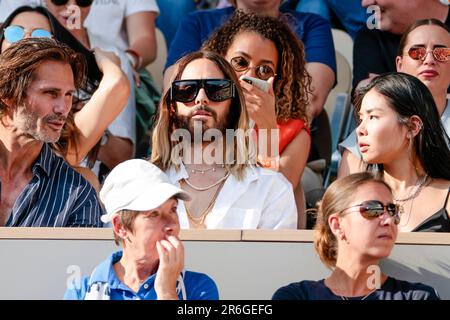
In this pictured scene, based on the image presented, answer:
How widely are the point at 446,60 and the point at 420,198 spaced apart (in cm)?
81

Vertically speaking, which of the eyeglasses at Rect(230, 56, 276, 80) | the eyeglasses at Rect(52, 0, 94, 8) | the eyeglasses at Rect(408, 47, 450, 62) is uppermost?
the eyeglasses at Rect(52, 0, 94, 8)

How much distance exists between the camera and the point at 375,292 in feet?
13.9

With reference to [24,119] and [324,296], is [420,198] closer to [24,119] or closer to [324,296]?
[324,296]

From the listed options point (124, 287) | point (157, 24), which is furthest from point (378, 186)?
point (157, 24)

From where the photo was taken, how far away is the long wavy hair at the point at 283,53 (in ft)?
18.1

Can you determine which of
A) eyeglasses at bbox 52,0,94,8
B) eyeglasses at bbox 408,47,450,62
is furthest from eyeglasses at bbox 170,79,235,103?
eyeglasses at bbox 52,0,94,8

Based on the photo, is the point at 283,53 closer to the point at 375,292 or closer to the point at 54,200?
the point at 54,200

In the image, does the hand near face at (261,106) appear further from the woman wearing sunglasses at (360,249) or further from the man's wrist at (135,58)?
the man's wrist at (135,58)

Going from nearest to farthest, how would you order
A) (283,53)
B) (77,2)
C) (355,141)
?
(355,141), (283,53), (77,2)

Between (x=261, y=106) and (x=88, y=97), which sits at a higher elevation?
(x=88, y=97)

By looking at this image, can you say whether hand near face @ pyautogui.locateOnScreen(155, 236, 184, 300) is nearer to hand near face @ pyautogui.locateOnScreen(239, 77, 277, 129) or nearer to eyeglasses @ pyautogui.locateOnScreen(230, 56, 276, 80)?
hand near face @ pyautogui.locateOnScreen(239, 77, 277, 129)

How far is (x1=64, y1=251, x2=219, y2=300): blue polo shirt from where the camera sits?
4137mm

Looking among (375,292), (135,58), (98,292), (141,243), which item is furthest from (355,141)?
(98,292)

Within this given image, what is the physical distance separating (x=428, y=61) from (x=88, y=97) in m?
1.52
